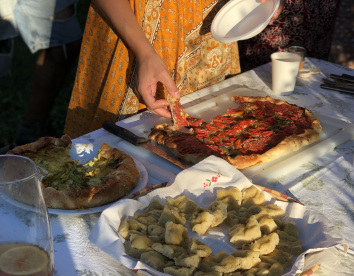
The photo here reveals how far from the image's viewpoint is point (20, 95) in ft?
18.1

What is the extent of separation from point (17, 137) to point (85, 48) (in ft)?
5.81

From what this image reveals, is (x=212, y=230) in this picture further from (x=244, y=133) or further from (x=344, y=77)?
(x=344, y=77)

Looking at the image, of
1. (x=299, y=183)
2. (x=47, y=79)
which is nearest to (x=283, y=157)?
(x=299, y=183)

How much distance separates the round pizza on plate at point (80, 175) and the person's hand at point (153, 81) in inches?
17.1

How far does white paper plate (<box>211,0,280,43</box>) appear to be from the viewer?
237 cm

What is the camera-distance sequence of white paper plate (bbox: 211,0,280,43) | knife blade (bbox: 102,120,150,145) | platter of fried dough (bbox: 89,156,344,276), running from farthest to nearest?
white paper plate (bbox: 211,0,280,43), knife blade (bbox: 102,120,150,145), platter of fried dough (bbox: 89,156,344,276)

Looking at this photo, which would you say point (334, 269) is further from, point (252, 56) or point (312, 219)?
point (252, 56)

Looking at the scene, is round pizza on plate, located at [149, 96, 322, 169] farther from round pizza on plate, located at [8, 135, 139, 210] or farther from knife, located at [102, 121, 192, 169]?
round pizza on plate, located at [8, 135, 139, 210]

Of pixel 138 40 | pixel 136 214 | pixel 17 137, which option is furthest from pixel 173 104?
pixel 17 137

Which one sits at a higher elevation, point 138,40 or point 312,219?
point 138,40

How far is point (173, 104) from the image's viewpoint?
2207mm

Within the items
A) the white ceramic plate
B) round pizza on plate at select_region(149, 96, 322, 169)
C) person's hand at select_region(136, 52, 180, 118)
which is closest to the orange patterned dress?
person's hand at select_region(136, 52, 180, 118)

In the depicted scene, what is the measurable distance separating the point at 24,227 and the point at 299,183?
3.48ft

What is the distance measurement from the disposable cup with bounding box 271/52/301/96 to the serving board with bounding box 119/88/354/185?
82mm
